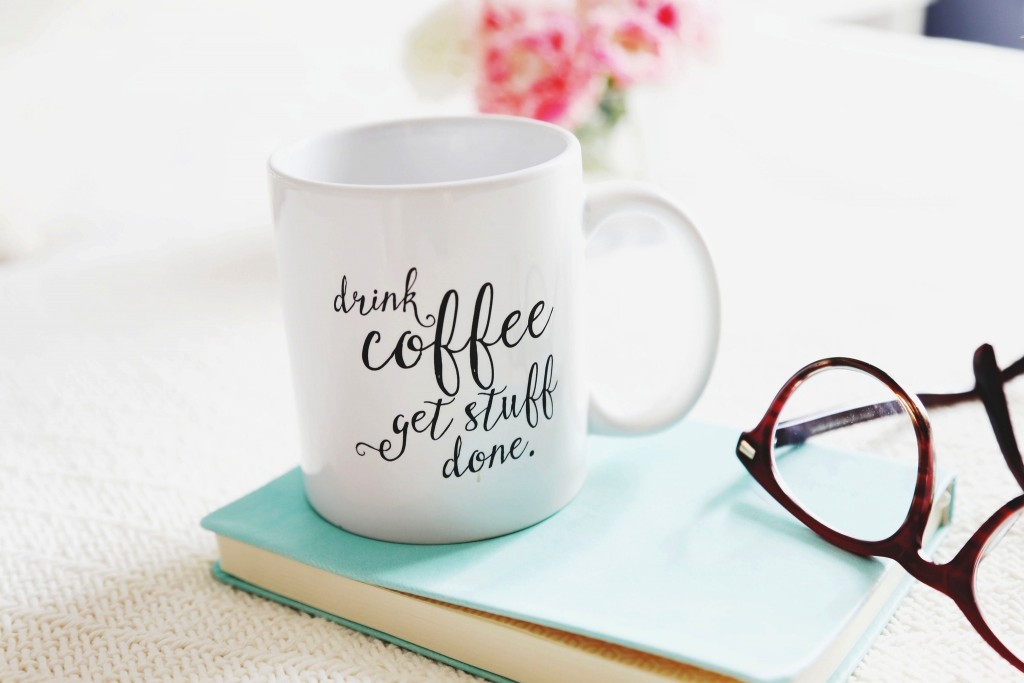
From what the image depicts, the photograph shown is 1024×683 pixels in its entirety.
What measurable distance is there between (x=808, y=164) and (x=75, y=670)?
0.93m

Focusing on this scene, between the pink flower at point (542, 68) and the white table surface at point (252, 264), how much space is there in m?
0.16

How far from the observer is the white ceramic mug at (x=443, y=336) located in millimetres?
380

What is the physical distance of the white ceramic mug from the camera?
1.25 feet

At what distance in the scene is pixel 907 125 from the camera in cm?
107

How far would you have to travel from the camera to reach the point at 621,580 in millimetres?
382

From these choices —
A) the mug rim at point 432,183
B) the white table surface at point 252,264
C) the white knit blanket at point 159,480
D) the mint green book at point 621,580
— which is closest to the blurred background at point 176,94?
the white table surface at point 252,264

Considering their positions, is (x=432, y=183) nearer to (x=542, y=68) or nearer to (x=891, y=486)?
(x=891, y=486)

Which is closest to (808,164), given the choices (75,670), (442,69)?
(442,69)

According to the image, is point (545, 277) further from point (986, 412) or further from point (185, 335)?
Result: point (185, 335)

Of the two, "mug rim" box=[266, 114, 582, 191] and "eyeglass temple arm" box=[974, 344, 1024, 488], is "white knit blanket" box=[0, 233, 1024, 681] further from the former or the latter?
"mug rim" box=[266, 114, 582, 191]

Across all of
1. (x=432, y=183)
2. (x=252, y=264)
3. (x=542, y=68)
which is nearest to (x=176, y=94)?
(x=252, y=264)

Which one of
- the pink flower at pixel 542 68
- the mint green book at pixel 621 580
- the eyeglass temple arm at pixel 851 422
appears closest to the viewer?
the mint green book at pixel 621 580

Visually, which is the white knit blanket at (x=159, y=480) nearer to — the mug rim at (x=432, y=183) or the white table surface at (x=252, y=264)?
the white table surface at (x=252, y=264)

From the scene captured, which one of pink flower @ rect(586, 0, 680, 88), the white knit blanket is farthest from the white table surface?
pink flower @ rect(586, 0, 680, 88)
